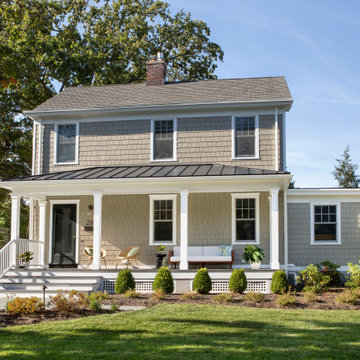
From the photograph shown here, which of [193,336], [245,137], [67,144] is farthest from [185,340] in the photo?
[67,144]

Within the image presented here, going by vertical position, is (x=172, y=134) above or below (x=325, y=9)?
below

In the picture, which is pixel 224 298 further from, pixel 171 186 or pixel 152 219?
pixel 152 219

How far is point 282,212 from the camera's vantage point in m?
16.6

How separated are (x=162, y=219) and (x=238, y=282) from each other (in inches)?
188

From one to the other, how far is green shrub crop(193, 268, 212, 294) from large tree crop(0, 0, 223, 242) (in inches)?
584

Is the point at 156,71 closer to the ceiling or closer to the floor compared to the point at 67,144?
closer to the ceiling

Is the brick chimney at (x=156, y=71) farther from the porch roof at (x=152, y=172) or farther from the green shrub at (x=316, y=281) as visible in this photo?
the green shrub at (x=316, y=281)

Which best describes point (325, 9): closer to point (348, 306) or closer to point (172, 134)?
point (172, 134)

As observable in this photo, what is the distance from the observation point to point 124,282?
536 inches

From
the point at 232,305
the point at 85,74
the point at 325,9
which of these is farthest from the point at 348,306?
the point at 85,74

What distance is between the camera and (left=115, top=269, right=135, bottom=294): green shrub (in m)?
13.6

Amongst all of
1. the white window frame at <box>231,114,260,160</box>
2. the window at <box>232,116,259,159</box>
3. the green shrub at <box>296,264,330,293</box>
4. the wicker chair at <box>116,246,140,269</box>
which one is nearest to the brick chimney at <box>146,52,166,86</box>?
the white window frame at <box>231,114,260,160</box>

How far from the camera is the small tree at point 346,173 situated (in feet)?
130

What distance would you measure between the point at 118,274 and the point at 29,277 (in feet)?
9.50
